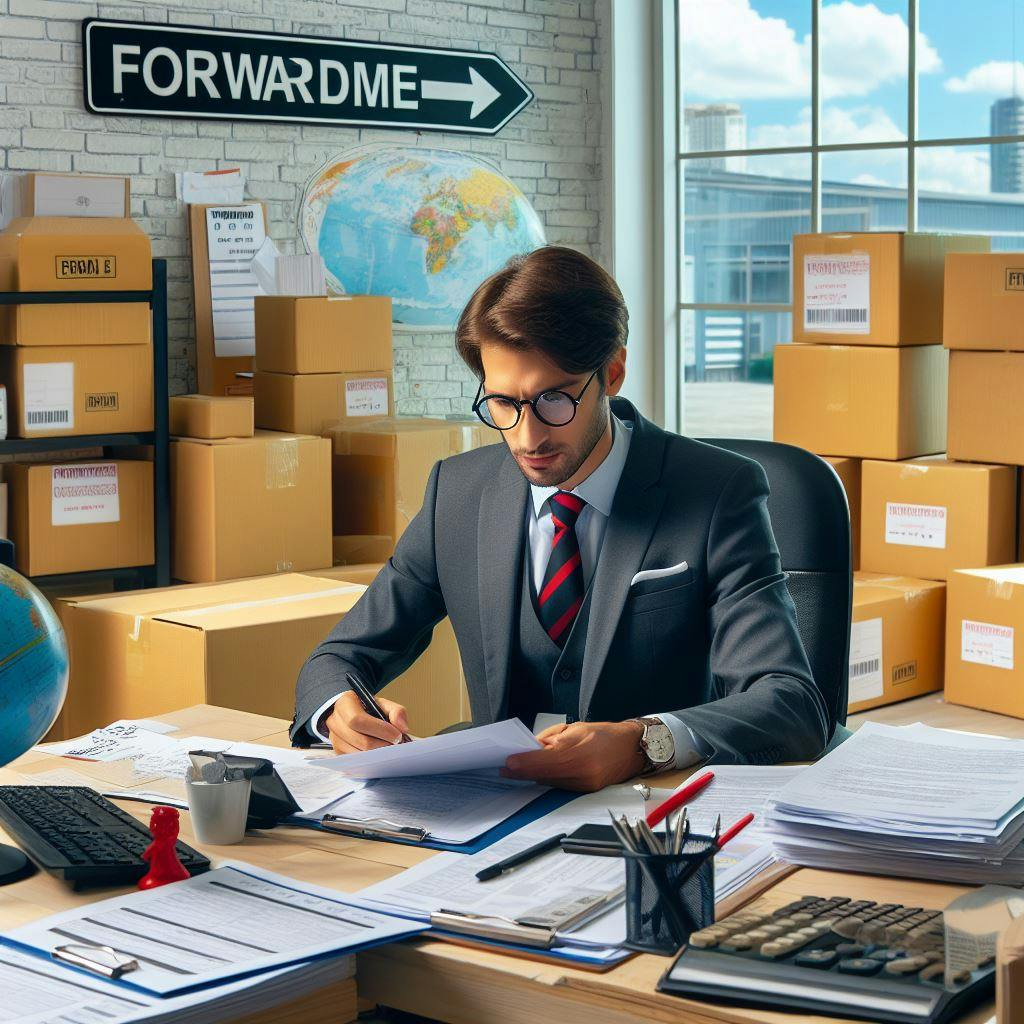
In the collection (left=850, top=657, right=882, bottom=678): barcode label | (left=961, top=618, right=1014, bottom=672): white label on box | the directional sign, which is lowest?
(left=850, top=657, right=882, bottom=678): barcode label

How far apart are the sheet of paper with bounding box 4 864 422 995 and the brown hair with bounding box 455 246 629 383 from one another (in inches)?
31.9

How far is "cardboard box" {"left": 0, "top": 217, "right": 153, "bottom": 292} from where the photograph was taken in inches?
146

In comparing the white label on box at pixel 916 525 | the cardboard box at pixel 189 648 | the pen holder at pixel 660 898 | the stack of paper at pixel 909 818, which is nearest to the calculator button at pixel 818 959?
the pen holder at pixel 660 898

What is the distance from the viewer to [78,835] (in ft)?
4.75

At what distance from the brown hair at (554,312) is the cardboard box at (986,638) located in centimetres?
Answer: 218

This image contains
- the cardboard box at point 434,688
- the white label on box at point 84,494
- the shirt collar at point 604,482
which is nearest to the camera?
the shirt collar at point 604,482

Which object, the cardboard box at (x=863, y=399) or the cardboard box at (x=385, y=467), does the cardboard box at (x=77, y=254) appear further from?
the cardboard box at (x=863, y=399)

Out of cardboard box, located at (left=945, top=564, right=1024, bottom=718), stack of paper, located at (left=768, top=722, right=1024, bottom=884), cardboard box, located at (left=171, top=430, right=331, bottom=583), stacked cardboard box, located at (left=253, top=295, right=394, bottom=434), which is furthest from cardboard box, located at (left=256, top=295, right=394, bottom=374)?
stack of paper, located at (left=768, top=722, right=1024, bottom=884)

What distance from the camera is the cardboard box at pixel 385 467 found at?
4.19 m

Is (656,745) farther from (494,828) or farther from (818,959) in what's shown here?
(818,959)

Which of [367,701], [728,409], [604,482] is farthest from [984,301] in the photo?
[367,701]

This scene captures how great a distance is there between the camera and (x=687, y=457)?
202cm

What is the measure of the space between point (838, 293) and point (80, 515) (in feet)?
7.22

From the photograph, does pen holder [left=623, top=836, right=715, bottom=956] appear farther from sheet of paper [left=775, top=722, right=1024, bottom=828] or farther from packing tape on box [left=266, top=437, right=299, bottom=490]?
packing tape on box [left=266, top=437, right=299, bottom=490]
